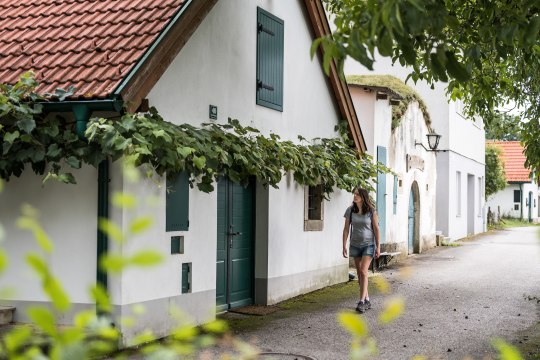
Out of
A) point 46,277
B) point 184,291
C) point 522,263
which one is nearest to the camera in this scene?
point 46,277

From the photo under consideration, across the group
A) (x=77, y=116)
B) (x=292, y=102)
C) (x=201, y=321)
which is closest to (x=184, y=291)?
(x=201, y=321)

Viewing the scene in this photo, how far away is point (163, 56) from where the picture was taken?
950 cm

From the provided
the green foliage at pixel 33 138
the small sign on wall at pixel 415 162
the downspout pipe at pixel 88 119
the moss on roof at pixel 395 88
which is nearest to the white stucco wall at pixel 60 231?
the downspout pipe at pixel 88 119

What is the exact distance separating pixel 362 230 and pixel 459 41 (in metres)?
4.03

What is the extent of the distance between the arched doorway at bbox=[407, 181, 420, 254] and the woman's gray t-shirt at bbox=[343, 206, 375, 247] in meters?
11.9

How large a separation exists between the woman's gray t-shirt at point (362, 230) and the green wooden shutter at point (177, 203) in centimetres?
299

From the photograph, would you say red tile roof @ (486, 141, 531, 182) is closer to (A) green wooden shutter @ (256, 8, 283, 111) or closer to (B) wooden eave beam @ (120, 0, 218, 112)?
(A) green wooden shutter @ (256, 8, 283, 111)

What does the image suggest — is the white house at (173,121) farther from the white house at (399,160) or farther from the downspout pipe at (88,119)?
the white house at (399,160)

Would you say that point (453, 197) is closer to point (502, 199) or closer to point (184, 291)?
point (184, 291)

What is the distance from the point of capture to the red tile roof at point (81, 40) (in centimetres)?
905

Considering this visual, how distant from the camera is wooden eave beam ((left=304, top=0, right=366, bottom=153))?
14383mm

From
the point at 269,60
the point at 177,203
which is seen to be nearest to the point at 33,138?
the point at 177,203

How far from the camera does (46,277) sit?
4.73ft

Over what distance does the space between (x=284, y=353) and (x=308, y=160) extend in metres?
4.60
